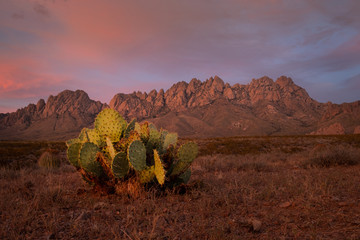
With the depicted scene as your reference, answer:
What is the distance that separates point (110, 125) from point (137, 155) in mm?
1383

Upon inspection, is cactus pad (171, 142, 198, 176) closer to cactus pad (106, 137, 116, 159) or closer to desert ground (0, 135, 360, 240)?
desert ground (0, 135, 360, 240)

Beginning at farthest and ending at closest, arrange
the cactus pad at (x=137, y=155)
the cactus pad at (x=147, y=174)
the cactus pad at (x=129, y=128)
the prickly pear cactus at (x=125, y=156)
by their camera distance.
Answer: the cactus pad at (x=129, y=128)
the cactus pad at (x=147, y=174)
the prickly pear cactus at (x=125, y=156)
the cactus pad at (x=137, y=155)

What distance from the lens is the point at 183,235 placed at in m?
3.12

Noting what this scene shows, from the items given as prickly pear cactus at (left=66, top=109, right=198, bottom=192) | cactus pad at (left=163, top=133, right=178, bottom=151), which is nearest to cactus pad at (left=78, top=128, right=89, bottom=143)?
prickly pear cactus at (left=66, top=109, right=198, bottom=192)

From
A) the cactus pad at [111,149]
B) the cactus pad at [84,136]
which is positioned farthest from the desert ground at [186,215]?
the cactus pad at [84,136]

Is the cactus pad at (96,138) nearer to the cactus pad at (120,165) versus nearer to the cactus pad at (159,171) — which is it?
the cactus pad at (120,165)

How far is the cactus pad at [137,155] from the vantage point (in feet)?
15.3

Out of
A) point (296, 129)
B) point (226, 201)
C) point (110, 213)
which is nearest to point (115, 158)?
point (110, 213)

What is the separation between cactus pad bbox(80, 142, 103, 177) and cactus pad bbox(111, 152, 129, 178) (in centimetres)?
65

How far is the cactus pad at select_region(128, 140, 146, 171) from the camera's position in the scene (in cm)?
466

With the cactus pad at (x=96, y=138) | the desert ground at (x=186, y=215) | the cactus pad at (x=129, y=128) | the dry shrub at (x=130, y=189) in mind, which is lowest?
the desert ground at (x=186, y=215)

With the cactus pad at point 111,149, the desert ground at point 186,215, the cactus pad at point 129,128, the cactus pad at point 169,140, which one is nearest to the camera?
the desert ground at point 186,215

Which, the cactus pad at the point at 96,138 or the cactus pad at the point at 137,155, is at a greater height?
the cactus pad at the point at 96,138

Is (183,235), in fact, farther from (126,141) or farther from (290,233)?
(126,141)
